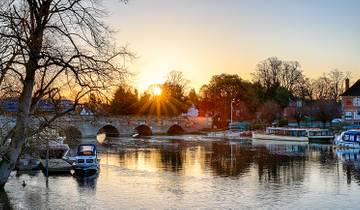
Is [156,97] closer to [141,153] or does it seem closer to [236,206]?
[141,153]

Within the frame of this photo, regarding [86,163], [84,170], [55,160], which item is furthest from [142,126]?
[84,170]

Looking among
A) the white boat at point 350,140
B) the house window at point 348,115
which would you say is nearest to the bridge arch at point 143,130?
the house window at point 348,115

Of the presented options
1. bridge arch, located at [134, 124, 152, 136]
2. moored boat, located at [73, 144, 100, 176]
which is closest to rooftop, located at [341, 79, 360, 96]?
bridge arch, located at [134, 124, 152, 136]

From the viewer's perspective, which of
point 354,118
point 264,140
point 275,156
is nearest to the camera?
point 275,156

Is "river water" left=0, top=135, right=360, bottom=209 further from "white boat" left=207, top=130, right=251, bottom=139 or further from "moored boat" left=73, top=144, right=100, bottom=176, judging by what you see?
"white boat" left=207, top=130, right=251, bottom=139

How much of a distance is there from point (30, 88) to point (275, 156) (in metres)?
33.2

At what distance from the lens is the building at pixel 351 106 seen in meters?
94.5

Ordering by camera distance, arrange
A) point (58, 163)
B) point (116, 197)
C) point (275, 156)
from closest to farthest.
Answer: point (116, 197)
point (58, 163)
point (275, 156)

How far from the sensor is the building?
94.5 meters

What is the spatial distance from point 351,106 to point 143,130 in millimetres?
39546

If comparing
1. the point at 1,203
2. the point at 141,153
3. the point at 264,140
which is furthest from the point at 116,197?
the point at 264,140

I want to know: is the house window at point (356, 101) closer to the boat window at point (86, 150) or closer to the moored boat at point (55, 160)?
the moored boat at point (55, 160)

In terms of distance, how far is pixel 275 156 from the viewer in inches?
2106

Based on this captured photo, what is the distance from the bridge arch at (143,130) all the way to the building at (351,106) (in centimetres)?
3631
